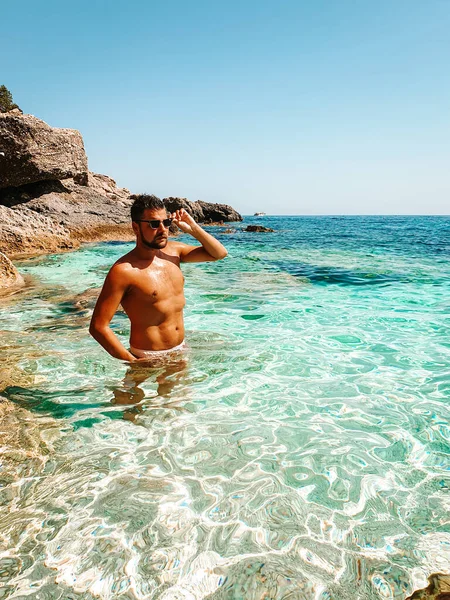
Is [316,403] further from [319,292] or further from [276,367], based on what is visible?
[319,292]

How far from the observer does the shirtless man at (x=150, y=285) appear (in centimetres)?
361

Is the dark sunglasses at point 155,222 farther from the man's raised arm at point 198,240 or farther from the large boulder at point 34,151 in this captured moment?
the large boulder at point 34,151

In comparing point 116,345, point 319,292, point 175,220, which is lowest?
point 319,292

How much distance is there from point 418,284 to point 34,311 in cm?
949

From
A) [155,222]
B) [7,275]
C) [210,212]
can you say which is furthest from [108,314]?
[210,212]

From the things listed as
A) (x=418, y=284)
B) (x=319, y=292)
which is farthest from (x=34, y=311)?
(x=418, y=284)

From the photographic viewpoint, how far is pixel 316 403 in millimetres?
4234

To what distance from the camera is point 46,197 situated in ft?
67.6

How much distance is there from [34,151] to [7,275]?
33.9ft

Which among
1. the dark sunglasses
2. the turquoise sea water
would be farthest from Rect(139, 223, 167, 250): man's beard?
the turquoise sea water

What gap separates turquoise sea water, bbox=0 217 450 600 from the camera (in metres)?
2.23

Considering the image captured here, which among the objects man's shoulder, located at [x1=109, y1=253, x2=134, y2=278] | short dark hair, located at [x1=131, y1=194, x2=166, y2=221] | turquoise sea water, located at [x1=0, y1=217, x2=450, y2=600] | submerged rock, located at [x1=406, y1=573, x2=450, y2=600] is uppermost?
short dark hair, located at [x1=131, y1=194, x2=166, y2=221]

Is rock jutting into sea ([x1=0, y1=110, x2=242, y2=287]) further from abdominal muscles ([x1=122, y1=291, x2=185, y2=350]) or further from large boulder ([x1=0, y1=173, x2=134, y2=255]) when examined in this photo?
abdominal muscles ([x1=122, y1=291, x2=185, y2=350])

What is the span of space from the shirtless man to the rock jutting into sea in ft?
42.9
